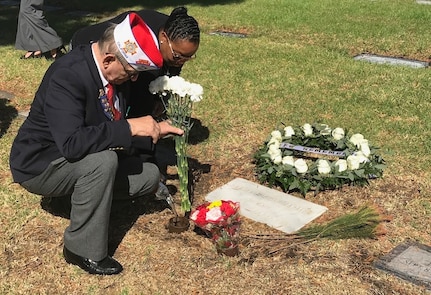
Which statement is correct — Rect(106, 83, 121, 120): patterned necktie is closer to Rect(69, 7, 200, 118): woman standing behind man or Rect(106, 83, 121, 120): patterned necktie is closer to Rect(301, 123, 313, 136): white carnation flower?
Rect(69, 7, 200, 118): woman standing behind man

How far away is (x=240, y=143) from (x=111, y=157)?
212 cm

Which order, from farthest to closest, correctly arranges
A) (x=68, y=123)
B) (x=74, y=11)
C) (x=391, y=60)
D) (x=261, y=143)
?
(x=74, y=11)
(x=391, y=60)
(x=261, y=143)
(x=68, y=123)

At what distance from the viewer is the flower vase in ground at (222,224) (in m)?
3.23

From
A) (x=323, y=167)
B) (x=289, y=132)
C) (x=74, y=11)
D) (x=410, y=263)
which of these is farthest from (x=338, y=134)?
(x=74, y=11)

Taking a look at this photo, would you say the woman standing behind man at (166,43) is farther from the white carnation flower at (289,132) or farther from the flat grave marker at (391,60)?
the flat grave marker at (391,60)

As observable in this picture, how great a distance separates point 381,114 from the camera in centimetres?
545

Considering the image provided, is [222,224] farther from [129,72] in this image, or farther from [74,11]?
[74,11]

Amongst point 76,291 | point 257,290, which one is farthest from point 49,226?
point 257,290

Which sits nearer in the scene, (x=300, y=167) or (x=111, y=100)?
(x=111, y=100)

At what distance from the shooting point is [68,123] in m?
2.76

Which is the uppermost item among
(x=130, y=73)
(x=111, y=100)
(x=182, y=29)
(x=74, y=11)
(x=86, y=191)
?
(x=182, y=29)

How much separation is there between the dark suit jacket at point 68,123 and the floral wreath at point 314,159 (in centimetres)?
150

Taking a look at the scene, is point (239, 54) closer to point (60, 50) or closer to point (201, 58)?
point (201, 58)

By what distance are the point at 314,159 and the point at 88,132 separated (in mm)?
2230
